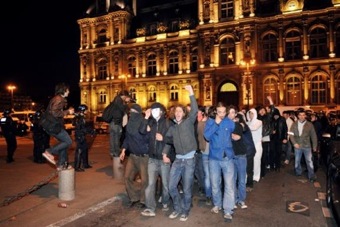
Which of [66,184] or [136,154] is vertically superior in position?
[136,154]

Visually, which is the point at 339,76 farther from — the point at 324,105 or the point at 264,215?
the point at 264,215

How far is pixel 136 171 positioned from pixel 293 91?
32.8 m

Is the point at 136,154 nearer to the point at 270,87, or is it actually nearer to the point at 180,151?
the point at 180,151

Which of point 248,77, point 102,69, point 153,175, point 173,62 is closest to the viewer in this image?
point 153,175

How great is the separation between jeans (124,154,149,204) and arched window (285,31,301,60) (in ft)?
110

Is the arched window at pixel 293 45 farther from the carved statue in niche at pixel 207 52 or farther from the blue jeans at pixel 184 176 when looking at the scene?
the blue jeans at pixel 184 176

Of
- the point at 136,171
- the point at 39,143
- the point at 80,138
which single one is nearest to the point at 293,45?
the point at 39,143

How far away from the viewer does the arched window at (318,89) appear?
34.8 meters

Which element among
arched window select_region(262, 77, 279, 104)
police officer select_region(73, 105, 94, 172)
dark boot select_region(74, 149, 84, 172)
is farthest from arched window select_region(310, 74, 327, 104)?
dark boot select_region(74, 149, 84, 172)

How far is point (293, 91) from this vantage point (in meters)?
36.1

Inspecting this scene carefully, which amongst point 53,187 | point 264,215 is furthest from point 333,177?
point 53,187

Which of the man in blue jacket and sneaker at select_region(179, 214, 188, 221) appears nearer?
sneaker at select_region(179, 214, 188, 221)

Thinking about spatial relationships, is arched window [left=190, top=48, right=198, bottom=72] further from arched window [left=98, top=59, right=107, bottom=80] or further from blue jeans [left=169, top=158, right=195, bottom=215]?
blue jeans [left=169, top=158, right=195, bottom=215]

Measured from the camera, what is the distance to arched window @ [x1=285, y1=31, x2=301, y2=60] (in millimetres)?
36219
